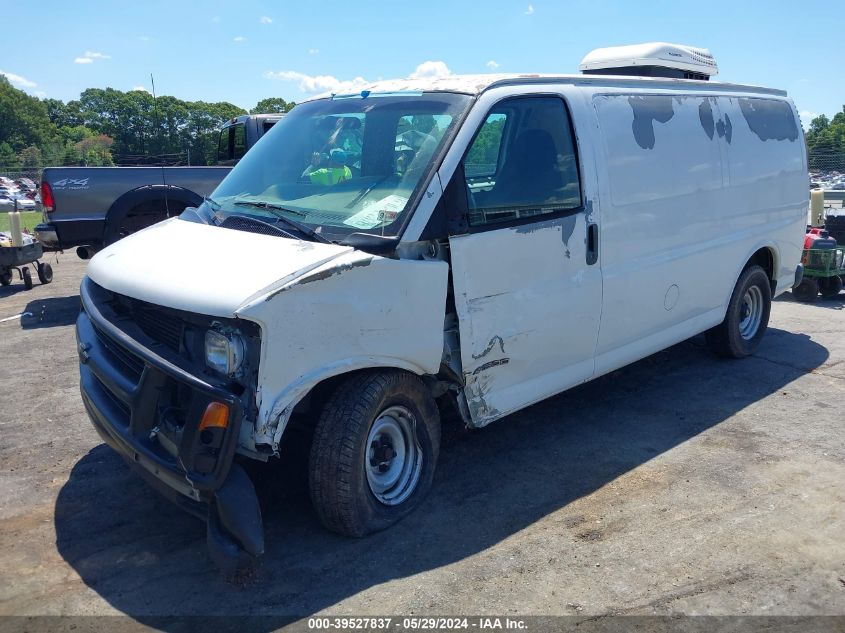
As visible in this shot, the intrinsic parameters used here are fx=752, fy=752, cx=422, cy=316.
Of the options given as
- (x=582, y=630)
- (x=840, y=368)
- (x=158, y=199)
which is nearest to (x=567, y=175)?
(x=582, y=630)

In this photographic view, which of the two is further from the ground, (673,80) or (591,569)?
(673,80)

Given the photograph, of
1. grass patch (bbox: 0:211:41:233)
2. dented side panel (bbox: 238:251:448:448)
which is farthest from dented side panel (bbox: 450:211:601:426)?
grass patch (bbox: 0:211:41:233)

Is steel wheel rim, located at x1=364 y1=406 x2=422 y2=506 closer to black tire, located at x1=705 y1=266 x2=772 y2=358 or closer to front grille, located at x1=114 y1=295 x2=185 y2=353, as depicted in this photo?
front grille, located at x1=114 y1=295 x2=185 y2=353

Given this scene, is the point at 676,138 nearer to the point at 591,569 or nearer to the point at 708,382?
the point at 708,382

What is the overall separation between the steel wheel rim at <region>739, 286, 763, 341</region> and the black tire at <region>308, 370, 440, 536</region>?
14.1 ft

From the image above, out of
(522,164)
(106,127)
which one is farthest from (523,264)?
(106,127)

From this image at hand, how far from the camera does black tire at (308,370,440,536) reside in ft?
11.8

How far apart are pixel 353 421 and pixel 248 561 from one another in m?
0.78

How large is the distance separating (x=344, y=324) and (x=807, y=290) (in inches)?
319

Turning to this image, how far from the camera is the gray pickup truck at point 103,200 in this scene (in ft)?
30.6

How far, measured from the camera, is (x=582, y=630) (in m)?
3.18

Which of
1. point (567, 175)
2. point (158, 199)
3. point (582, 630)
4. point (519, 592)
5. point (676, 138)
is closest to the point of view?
point (582, 630)

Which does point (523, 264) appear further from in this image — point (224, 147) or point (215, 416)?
point (224, 147)

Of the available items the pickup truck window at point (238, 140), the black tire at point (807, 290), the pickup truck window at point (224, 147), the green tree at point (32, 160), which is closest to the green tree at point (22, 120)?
the green tree at point (32, 160)
